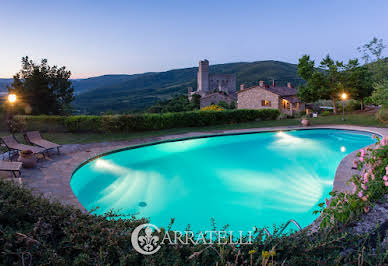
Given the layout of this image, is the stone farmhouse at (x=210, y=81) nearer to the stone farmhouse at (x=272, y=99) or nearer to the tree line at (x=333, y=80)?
the stone farmhouse at (x=272, y=99)

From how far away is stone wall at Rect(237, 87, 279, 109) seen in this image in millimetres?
32156

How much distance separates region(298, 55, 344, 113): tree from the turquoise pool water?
12.4 meters

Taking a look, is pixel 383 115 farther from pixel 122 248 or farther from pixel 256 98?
pixel 122 248

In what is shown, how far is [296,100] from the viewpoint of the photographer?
107 ft

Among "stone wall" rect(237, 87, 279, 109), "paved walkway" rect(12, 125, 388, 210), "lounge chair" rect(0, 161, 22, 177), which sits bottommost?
"paved walkway" rect(12, 125, 388, 210)

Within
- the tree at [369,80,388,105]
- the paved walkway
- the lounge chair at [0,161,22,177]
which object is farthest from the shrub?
the tree at [369,80,388,105]

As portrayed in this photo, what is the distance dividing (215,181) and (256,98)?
87.5ft

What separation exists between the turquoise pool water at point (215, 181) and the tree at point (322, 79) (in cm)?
1243

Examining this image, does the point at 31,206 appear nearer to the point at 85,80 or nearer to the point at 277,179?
the point at 277,179

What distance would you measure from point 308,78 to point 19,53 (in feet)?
→ 95.9

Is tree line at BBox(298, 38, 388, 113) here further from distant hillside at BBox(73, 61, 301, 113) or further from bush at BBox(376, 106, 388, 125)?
distant hillside at BBox(73, 61, 301, 113)

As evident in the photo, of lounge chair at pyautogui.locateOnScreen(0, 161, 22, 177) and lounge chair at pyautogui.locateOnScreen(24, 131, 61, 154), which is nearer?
lounge chair at pyautogui.locateOnScreen(0, 161, 22, 177)

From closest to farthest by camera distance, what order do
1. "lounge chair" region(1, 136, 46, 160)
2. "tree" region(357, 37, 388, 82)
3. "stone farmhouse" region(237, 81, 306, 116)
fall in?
"lounge chair" region(1, 136, 46, 160)
"stone farmhouse" region(237, 81, 306, 116)
"tree" region(357, 37, 388, 82)

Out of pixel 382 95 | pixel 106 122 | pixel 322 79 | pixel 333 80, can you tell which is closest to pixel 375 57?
pixel 333 80
